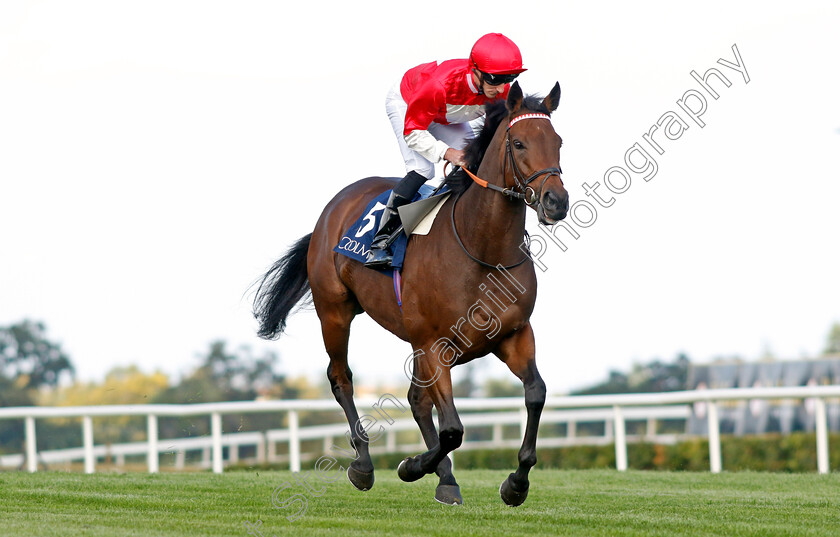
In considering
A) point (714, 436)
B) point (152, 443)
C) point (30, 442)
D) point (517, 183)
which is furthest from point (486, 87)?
point (30, 442)

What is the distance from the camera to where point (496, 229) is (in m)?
4.59

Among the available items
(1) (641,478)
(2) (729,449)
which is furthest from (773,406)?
(1) (641,478)

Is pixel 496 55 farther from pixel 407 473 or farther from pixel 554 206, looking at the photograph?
pixel 407 473

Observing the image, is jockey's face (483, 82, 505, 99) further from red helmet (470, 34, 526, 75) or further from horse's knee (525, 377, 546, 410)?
horse's knee (525, 377, 546, 410)

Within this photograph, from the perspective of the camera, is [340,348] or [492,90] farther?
[340,348]

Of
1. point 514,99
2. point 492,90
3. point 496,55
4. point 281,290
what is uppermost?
point 496,55

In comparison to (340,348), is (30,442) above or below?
below

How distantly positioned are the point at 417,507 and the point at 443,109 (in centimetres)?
205

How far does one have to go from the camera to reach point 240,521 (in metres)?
4.30

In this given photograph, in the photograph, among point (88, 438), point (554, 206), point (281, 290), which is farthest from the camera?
point (88, 438)

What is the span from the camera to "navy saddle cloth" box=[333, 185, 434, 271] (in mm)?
5426

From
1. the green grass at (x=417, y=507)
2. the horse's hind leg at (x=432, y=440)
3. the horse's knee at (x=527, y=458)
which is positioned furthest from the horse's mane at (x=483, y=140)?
the green grass at (x=417, y=507)

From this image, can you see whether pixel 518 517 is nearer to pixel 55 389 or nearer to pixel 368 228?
pixel 368 228

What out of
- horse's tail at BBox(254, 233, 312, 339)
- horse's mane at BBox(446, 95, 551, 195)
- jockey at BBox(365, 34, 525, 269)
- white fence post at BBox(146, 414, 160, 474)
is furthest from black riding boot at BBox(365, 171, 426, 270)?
white fence post at BBox(146, 414, 160, 474)
